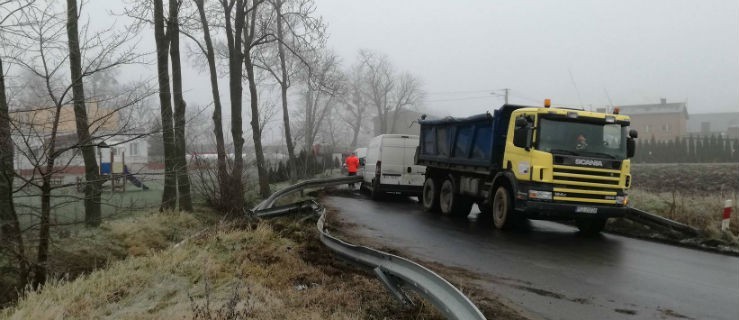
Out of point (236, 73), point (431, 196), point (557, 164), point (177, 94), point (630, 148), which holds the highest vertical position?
point (236, 73)

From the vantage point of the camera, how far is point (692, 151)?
2276 inches

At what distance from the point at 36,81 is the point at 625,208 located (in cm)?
1036

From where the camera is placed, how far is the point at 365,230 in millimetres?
12023

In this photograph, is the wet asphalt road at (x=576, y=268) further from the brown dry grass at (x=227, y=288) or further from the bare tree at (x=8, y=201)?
the bare tree at (x=8, y=201)

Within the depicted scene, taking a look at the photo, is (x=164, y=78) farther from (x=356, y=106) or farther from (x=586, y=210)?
(x=356, y=106)

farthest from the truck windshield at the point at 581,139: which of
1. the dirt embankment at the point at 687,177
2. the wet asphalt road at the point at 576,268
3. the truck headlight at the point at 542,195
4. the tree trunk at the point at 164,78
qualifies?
the dirt embankment at the point at 687,177

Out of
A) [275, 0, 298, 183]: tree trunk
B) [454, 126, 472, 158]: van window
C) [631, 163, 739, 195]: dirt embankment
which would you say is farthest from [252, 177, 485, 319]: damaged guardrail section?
[631, 163, 739, 195]: dirt embankment

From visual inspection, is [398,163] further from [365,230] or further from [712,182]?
[712,182]

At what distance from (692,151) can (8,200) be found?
6272cm

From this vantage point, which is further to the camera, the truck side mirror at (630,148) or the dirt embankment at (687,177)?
the dirt embankment at (687,177)

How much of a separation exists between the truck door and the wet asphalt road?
131cm

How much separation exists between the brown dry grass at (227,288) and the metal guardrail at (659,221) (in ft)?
23.1

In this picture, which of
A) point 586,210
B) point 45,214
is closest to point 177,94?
point 45,214

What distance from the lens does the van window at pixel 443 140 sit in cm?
1525
